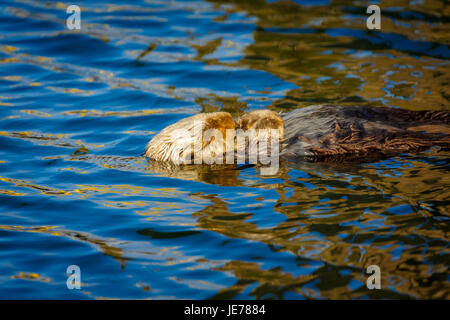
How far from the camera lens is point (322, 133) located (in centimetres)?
503

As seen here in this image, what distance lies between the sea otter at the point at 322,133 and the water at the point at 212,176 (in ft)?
0.45

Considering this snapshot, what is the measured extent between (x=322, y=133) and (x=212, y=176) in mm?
1047

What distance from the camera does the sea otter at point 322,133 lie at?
495cm

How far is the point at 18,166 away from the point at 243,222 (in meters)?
2.65
